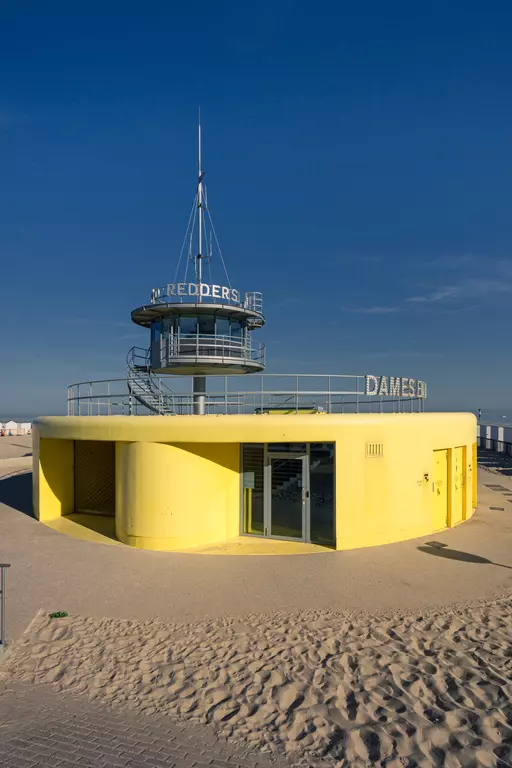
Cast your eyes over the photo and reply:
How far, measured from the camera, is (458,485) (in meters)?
15.4

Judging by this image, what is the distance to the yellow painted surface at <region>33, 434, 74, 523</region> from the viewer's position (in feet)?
50.6

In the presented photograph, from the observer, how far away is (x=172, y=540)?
480 inches

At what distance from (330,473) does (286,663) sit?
232 inches

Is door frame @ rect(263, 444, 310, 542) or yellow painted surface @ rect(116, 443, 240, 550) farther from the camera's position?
door frame @ rect(263, 444, 310, 542)

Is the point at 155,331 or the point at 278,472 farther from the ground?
the point at 155,331

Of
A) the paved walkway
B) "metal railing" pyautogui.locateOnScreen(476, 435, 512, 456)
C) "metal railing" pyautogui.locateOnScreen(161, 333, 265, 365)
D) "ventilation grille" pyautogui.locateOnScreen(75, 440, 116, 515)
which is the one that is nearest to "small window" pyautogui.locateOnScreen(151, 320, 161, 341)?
"metal railing" pyautogui.locateOnScreen(161, 333, 265, 365)

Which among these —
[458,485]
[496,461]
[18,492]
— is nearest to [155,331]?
[18,492]

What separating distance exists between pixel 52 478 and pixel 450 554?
12269 millimetres

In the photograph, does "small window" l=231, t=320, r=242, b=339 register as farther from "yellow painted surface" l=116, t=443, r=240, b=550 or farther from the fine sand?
the fine sand

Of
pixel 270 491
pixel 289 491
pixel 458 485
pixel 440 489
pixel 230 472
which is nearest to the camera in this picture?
pixel 289 491

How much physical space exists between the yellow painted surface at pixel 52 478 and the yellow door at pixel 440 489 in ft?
39.2

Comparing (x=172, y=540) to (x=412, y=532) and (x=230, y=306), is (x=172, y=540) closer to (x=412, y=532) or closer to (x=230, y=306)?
(x=412, y=532)

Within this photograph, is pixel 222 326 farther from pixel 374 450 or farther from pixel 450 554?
pixel 450 554

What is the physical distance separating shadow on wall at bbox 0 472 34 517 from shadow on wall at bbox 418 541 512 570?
12549 millimetres
